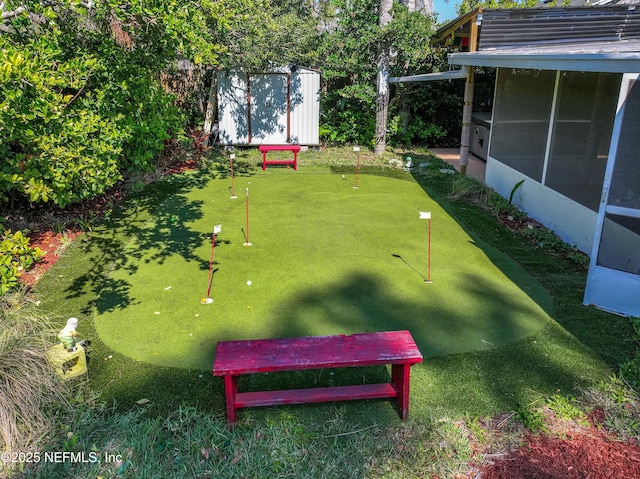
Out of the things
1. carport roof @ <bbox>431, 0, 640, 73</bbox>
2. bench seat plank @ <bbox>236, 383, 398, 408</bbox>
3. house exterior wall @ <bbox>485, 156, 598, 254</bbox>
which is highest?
carport roof @ <bbox>431, 0, 640, 73</bbox>

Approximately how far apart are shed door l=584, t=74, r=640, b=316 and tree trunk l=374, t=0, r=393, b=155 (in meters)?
8.13

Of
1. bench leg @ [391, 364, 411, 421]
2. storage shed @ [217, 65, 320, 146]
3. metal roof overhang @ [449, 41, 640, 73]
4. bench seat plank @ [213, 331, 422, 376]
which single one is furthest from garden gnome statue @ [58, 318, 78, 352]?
storage shed @ [217, 65, 320, 146]

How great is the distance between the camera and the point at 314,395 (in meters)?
3.93

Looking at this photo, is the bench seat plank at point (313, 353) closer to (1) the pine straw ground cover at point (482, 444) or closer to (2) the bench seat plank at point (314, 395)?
(2) the bench seat plank at point (314, 395)

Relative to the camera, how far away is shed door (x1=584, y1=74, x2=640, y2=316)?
4.95m

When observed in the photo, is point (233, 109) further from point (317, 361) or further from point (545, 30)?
point (317, 361)

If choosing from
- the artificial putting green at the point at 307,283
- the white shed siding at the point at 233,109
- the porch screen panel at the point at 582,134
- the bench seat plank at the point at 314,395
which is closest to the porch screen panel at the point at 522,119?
the porch screen panel at the point at 582,134

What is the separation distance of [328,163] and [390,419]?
918cm

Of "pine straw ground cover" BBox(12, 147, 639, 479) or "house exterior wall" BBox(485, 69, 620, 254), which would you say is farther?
"house exterior wall" BBox(485, 69, 620, 254)

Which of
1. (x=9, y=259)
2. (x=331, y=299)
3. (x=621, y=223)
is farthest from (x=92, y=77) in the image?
(x=621, y=223)

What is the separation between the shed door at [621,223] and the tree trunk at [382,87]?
8127mm

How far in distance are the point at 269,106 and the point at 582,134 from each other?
25.5 ft

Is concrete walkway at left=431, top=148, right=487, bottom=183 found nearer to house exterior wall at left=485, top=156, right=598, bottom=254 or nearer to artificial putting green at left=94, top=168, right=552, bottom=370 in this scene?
house exterior wall at left=485, top=156, right=598, bottom=254

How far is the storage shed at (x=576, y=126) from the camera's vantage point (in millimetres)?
5078
